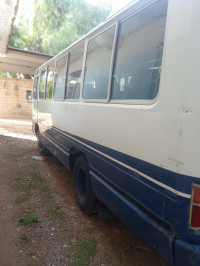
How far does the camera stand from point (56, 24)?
53.6ft

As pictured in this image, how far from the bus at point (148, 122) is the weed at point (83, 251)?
0.56 m

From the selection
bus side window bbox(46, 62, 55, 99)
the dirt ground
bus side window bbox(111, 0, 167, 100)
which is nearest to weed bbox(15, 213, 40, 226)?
the dirt ground

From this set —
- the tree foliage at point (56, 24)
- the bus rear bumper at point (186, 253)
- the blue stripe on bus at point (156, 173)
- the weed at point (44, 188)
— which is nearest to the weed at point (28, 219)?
the weed at point (44, 188)

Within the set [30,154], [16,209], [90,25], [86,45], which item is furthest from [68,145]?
[90,25]

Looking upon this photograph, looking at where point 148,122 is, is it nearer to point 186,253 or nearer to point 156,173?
point 156,173

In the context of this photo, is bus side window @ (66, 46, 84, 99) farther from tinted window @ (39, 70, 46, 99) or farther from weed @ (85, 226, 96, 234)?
tinted window @ (39, 70, 46, 99)

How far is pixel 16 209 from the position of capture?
3936 mm

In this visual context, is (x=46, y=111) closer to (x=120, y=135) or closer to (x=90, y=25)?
(x=120, y=135)

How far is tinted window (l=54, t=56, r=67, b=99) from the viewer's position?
188 inches

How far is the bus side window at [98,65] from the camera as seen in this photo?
9.72 feet

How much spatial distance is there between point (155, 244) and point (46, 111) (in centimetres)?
468

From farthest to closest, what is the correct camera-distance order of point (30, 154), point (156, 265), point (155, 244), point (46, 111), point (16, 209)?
point (30, 154), point (46, 111), point (16, 209), point (156, 265), point (155, 244)

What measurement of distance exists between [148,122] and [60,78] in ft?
11.1

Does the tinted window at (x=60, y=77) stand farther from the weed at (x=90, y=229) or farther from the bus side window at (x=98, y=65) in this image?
the weed at (x=90, y=229)
